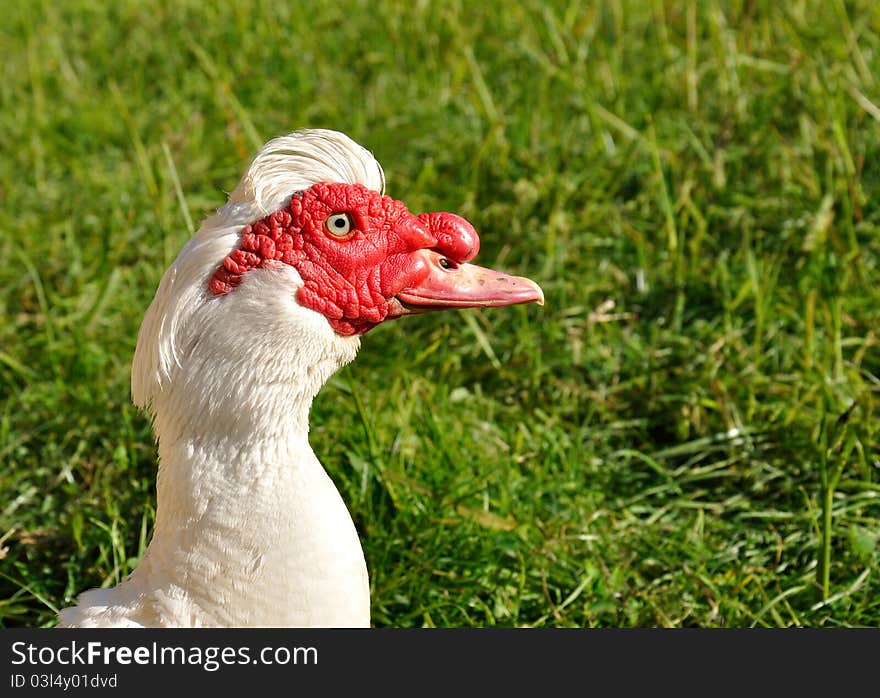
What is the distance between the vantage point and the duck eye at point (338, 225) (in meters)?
2.16

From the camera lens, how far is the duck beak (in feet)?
7.50

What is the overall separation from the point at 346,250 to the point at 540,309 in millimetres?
1586

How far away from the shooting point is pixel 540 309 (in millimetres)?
3699

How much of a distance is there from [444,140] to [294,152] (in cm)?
225

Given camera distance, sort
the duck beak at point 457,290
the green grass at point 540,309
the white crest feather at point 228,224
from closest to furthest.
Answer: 1. the white crest feather at point 228,224
2. the duck beak at point 457,290
3. the green grass at point 540,309

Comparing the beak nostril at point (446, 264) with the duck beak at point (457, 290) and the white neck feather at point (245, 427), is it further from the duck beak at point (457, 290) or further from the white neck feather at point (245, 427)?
the white neck feather at point (245, 427)

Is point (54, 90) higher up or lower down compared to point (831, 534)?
higher up

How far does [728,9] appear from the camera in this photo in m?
4.91

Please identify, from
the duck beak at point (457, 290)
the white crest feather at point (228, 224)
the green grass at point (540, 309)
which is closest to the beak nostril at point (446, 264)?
the duck beak at point (457, 290)

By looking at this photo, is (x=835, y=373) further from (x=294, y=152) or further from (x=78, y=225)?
(x=78, y=225)

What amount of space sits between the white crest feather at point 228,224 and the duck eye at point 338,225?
0.07m

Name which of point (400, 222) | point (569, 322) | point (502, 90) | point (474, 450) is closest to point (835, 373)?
point (569, 322)

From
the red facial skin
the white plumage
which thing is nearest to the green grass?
the white plumage

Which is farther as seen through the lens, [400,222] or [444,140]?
[444,140]
